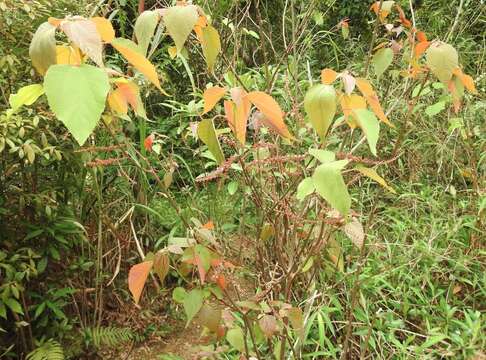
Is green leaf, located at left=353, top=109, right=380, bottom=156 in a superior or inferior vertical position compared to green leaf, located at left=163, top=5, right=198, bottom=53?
inferior

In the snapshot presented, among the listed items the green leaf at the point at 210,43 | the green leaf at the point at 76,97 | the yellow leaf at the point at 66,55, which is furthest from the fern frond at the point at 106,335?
the green leaf at the point at 76,97

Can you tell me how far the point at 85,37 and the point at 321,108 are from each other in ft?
1.13

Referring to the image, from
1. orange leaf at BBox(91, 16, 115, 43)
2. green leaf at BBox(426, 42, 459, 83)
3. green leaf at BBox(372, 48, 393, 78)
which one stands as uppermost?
orange leaf at BBox(91, 16, 115, 43)

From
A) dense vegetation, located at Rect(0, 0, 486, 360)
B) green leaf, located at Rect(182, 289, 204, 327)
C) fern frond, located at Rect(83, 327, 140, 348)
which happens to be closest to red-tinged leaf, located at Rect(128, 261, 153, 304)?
dense vegetation, located at Rect(0, 0, 486, 360)

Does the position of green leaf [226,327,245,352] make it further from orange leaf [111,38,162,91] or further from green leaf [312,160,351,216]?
orange leaf [111,38,162,91]

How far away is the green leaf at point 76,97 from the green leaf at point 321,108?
0.33 metres

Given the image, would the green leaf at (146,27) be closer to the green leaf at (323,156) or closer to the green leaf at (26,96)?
the green leaf at (26,96)

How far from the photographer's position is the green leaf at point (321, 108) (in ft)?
2.40

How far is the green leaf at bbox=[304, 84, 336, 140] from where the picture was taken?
733mm

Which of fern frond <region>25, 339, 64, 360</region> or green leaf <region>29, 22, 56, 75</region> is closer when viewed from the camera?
green leaf <region>29, 22, 56, 75</region>

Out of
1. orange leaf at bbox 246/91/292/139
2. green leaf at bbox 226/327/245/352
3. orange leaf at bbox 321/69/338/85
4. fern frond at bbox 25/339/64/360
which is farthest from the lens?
fern frond at bbox 25/339/64/360

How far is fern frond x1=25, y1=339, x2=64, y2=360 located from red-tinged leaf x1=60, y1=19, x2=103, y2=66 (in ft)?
5.10

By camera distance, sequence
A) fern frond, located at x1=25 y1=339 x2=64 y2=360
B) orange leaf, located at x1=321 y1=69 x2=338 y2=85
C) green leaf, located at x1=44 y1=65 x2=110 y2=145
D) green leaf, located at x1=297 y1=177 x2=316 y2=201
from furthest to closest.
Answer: fern frond, located at x1=25 y1=339 x2=64 y2=360 < green leaf, located at x1=297 y1=177 x2=316 y2=201 < orange leaf, located at x1=321 y1=69 x2=338 y2=85 < green leaf, located at x1=44 y1=65 x2=110 y2=145

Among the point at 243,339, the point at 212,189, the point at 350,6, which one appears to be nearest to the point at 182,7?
the point at 243,339
